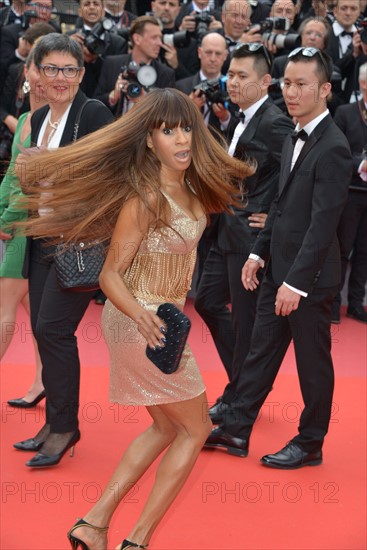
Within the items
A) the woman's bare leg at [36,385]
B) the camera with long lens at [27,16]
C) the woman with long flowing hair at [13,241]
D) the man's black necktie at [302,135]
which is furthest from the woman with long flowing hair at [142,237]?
the camera with long lens at [27,16]

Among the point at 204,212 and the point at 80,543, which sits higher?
the point at 204,212

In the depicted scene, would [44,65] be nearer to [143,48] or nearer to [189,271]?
[189,271]

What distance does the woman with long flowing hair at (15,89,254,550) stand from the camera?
2676 mm

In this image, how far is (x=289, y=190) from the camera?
3605 millimetres

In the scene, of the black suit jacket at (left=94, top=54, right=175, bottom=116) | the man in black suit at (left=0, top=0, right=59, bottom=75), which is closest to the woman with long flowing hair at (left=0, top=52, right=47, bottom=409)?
the black suit jacket at (left=94, top=54, right=175, bottom=116)

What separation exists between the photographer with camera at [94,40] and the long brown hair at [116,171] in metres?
3.49

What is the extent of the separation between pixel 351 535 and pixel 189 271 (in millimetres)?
1103

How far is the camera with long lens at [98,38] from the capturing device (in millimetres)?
6227

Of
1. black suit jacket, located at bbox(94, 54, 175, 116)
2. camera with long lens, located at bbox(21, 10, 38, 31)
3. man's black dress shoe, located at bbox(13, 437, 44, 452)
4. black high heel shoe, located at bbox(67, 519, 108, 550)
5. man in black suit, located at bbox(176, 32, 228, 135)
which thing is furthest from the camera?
camera with long lens, located at bbox(21, 10, 38, 31)

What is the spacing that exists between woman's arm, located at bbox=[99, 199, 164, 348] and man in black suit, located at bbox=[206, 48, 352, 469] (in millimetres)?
979

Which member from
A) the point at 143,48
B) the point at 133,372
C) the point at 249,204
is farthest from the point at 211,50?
the point at 133,372

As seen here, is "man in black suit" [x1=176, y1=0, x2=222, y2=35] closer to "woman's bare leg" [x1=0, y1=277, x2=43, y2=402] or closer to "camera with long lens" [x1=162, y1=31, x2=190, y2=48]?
"camera with long lens" [x1=162, y1=31, x2=190, y2=48]

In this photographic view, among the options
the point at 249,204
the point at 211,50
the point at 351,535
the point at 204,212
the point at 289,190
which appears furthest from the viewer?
the point at 211,50

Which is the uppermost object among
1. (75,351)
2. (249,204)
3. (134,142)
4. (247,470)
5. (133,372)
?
(134,142)
